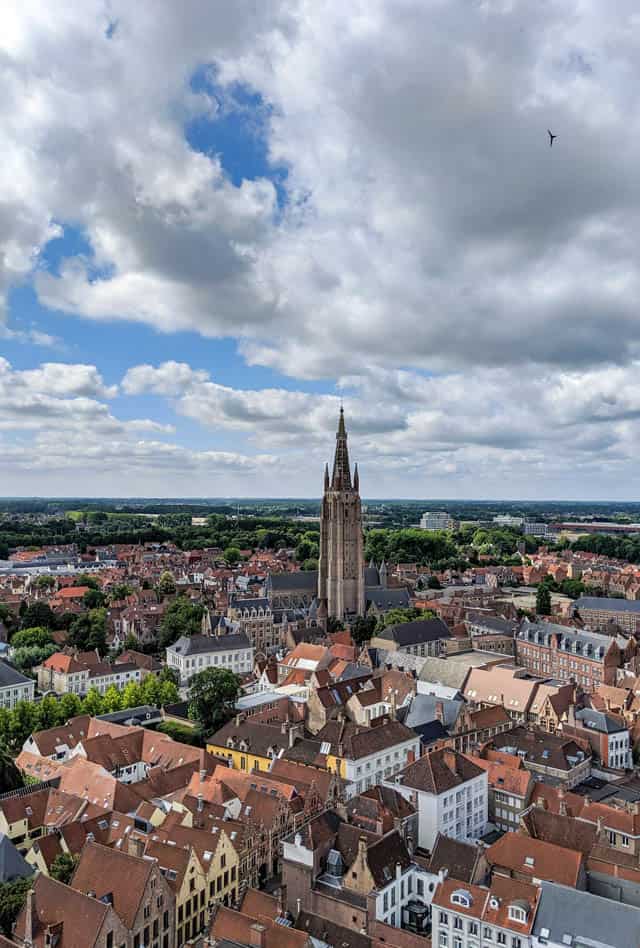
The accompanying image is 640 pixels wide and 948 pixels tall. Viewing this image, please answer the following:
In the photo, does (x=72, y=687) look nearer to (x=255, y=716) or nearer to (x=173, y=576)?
(x=255, y=716)

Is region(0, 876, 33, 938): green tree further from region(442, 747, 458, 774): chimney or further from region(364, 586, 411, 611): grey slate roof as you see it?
region(364, 586, 411, 611): grey slate roof

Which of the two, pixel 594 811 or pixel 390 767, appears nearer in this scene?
pixel 594 811

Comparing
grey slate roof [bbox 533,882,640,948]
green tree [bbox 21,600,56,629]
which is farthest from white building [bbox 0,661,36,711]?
grey slate roof [bbox 533,882,640,948]

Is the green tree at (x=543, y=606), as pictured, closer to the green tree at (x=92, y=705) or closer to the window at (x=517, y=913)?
the green tree at (x=92, y=705)

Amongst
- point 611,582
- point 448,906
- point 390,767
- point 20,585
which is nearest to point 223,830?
point 448,906

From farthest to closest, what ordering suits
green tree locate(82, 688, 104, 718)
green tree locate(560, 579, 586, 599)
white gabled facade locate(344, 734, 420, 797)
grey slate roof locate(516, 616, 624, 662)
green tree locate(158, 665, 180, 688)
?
green tree locate(560, 579, 586, 599) < green tree locate(158, 665, 180, 688) < grey slate roof locate(516, 616, 624, 662) < green tree locate(82, 688, 104, 718) < white gabled facade locate(344, 734, 420, 797)

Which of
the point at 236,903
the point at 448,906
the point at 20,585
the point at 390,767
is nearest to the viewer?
the point at 448,906

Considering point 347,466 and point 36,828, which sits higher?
point 347,466
